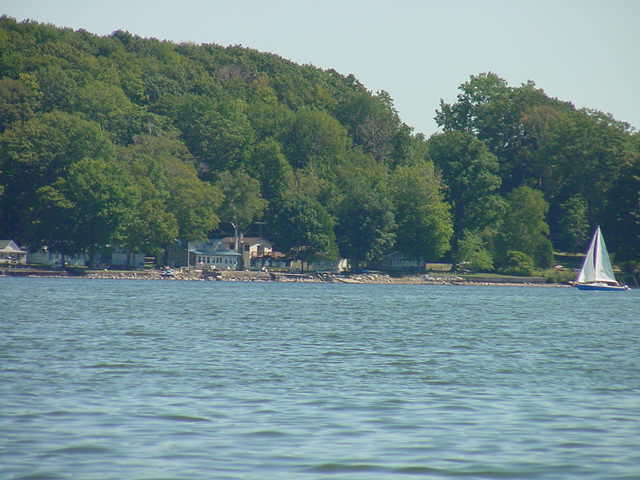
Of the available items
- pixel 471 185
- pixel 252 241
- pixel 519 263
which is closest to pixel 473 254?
pixel 519 263

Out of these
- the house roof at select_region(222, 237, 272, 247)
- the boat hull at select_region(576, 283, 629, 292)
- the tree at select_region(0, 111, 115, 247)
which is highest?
the tree at select_region(0, 111, 115, 247)

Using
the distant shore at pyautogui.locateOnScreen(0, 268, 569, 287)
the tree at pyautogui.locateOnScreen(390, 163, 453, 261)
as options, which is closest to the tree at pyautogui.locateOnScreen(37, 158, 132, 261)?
the distant shore at pyautogui.locateOnScreen(0, 268, 569, 287)

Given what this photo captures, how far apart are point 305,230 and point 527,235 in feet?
94.7

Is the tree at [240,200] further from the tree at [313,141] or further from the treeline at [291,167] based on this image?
the tree at [313,141]

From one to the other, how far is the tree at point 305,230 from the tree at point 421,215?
33.6 feet

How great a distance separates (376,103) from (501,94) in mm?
23323

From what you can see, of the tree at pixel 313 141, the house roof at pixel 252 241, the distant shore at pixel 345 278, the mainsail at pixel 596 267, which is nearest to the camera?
the mainsail at pixel 596 267

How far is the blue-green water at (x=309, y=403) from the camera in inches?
594

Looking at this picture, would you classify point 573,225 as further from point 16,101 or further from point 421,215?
point 16,101

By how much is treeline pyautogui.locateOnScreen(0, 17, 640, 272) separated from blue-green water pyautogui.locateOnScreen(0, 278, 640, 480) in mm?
81072

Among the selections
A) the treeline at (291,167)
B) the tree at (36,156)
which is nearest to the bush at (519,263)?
the treeline at (291,167)

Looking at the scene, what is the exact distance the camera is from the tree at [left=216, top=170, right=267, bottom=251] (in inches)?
5374

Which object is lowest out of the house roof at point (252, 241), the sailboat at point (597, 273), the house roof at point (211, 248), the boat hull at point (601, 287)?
the boat hull at point (601, 287)

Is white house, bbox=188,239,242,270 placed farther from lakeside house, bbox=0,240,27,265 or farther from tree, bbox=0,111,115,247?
lakeside house, bbox=0,240,27,265
